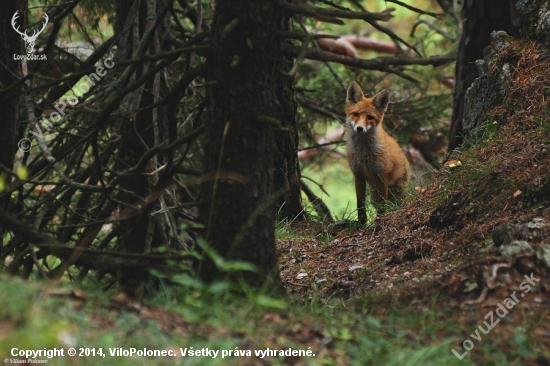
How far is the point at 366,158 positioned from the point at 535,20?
8.40ft

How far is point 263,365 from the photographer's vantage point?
3.08 metres

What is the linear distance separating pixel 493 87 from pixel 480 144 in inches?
33.8

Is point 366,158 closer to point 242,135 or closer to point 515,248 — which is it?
point 515,248

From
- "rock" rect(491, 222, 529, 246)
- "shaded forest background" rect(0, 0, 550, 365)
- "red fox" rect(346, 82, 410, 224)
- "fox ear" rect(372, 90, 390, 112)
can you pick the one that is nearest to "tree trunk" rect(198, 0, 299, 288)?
"shaded forest background" rect(0, 0, 550, 365)

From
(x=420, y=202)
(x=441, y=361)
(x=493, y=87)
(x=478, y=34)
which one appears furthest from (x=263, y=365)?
(x=478, y=34)

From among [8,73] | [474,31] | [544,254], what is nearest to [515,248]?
[544,254]

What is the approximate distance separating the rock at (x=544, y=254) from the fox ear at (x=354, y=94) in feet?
14.3

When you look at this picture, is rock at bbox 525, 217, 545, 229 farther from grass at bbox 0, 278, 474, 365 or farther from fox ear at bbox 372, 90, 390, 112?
fox ear at bbox 372, 90, 390, 112

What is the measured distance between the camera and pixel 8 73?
5.52 meters

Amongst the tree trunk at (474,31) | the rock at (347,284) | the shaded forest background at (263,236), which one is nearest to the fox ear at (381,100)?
the tree trunk at (474,31)

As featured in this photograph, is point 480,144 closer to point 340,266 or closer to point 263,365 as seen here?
point 340,266

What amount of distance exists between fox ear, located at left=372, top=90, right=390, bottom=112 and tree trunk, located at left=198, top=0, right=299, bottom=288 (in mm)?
4360

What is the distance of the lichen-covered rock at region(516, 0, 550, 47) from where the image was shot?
21.5 feet

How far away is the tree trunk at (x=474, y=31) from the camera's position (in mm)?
8242
